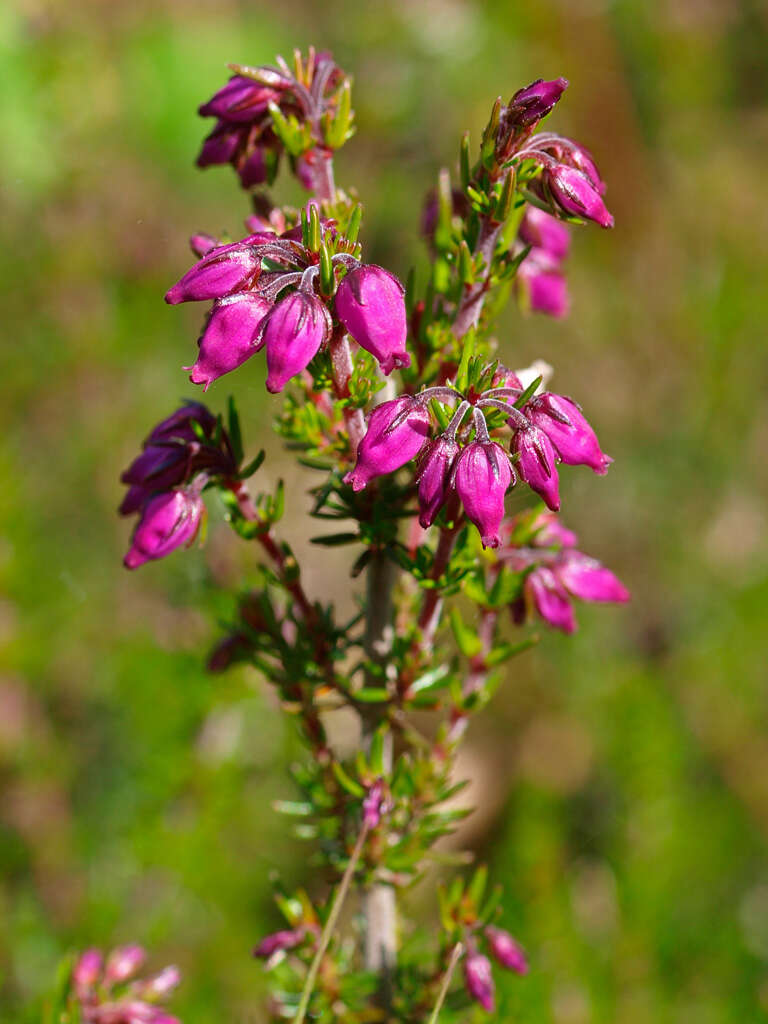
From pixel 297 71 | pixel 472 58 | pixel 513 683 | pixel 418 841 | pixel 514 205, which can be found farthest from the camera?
pixel 472 58

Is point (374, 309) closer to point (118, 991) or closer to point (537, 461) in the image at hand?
point (537, 461)

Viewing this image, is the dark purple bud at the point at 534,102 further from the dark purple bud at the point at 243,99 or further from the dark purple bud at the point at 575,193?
the dark purple bud at the point at 243,99

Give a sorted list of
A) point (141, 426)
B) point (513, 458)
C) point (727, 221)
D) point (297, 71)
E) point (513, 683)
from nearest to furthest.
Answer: point (513, 458) → point (297, 71) → point (513, 683) → point (141, 426) → point (727, 221)

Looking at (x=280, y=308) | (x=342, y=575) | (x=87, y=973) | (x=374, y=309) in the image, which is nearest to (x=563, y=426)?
(x=374, y=309)

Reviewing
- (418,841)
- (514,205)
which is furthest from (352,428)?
(418,841)

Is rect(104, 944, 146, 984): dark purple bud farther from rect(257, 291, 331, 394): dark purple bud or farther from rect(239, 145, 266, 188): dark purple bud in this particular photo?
rect(239, 145, 266, 188): dark purple bud

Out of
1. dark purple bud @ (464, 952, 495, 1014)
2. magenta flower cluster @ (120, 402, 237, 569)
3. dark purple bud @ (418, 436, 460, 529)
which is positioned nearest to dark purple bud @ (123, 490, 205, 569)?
magenta flower cluster @ (120, 402, 237, 569)

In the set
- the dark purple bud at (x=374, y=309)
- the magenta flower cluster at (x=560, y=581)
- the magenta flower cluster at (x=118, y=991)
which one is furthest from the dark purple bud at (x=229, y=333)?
the magenta flower cluster at (x=118, y=991)

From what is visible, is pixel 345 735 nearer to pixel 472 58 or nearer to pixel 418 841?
pixel 418 841
